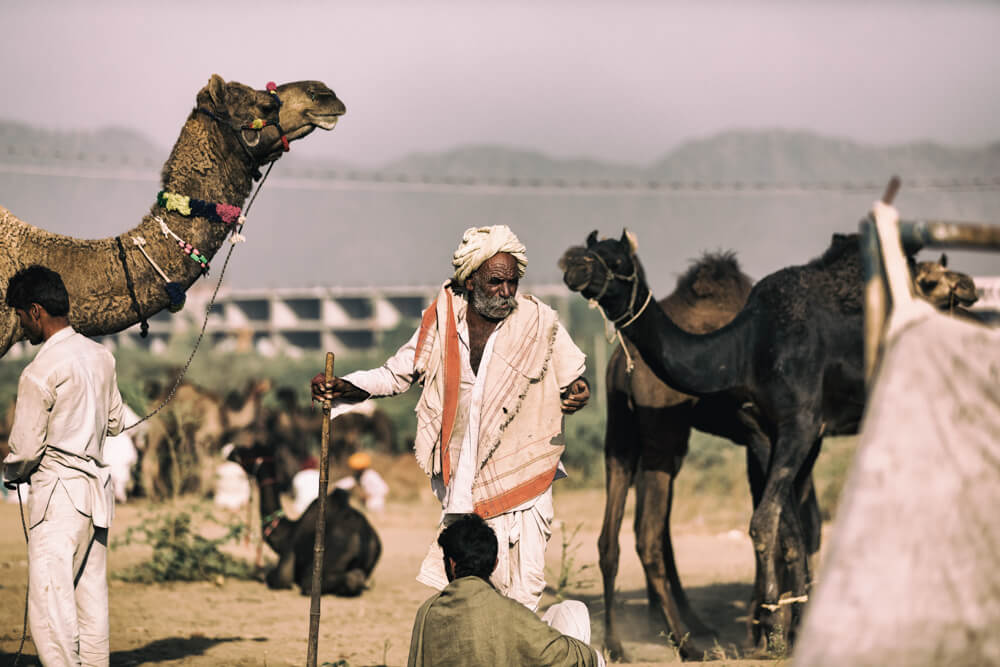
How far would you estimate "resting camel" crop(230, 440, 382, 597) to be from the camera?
10.8 meters

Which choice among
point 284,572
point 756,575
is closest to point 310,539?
point 284,572

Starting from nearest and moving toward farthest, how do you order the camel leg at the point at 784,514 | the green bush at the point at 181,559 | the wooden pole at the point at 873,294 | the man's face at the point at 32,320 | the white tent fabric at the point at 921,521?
1. the white tent fabric at the point at 921,521
2. the wooden pole at the point at 873,294
3. the man's face at the point at 32,320
4. the camel leg at the point at 784,514
5. the green bush at the point at 181,559

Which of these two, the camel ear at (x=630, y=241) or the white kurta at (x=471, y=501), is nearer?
the white kurta at (x=471, y=501)

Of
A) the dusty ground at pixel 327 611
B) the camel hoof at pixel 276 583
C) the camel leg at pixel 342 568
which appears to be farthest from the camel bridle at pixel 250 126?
the camel hoof at pixel 276 583

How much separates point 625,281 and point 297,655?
3.28 m

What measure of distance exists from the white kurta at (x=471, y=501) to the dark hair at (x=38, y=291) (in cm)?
139

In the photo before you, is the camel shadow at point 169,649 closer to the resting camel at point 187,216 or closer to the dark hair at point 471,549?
the resting camel at point 187,216

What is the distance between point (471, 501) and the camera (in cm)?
552

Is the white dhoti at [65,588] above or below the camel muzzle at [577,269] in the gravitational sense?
below

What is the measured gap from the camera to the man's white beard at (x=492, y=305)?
18.6ft

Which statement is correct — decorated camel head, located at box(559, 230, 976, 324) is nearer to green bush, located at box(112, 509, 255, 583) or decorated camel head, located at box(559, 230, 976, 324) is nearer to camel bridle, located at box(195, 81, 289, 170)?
camel bridle, located at box(195, 81, 289, 170)

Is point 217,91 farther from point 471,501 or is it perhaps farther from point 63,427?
point 471,501

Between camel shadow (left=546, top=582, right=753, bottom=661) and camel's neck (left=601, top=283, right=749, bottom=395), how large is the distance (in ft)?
5.41

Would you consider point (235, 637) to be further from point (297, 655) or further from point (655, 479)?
point (655, 479)
